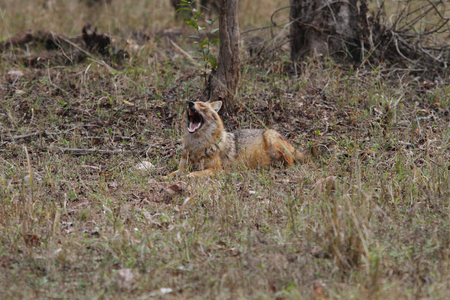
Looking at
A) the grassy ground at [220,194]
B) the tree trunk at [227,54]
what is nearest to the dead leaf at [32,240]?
the grassy ground at [220,194]

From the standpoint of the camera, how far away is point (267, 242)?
4098mm

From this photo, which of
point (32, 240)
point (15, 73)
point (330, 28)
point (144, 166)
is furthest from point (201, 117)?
point (15, 73)

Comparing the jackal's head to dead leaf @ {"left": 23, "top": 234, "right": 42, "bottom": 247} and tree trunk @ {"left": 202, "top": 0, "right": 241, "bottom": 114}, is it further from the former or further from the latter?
dead leaf @ {"left": 23, "top": 234, "right": 42, "bottom": 247}

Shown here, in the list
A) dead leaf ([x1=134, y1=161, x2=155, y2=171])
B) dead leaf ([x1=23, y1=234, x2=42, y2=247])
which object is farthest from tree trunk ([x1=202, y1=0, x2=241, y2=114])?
dead leaf ([x1=23, y1=234, x2=42, y2=247])

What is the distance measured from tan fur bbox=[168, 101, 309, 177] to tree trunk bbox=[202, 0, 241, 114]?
2.24 ft

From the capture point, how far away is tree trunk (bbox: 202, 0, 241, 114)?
7.19m

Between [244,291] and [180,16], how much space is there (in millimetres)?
11723

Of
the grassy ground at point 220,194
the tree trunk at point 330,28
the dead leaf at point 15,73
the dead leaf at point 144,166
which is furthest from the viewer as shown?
the dead leaf at point 15,73

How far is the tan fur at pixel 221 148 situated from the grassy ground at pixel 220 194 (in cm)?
40

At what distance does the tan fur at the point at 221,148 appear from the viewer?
6.62m

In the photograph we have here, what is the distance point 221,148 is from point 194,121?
587 mm

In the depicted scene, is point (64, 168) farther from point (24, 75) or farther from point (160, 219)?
point (24, 75)

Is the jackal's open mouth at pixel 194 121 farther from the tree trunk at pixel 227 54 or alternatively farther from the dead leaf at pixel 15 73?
the dead leaf at pixel 15 73

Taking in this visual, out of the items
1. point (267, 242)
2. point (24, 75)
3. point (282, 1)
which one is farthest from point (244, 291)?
point (282, 1)
